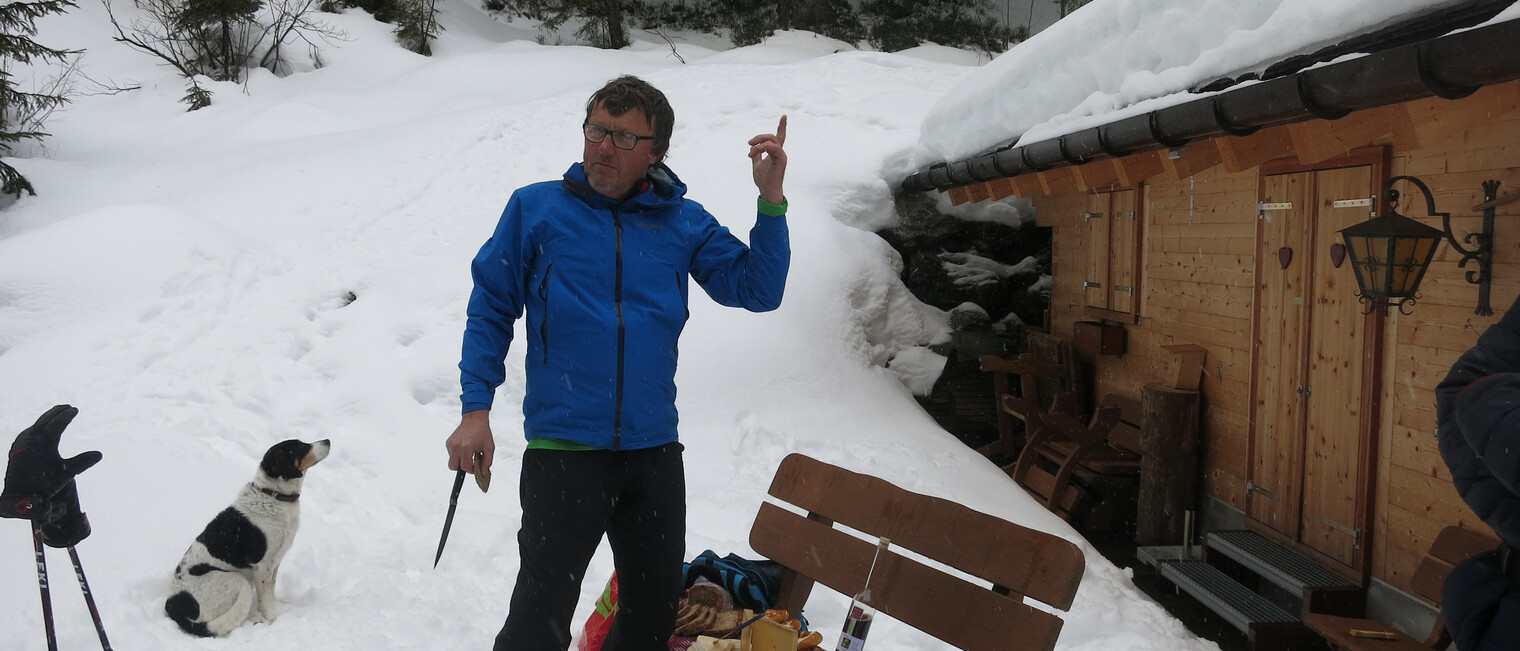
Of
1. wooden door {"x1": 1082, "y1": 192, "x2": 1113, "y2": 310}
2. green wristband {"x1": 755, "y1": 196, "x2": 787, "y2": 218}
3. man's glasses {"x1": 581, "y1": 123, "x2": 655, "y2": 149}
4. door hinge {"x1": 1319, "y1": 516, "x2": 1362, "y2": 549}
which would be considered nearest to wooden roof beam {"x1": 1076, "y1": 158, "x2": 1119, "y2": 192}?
wooden door {"x1": 1082, "y1": 192, "x2": 1113, "y2": 310}

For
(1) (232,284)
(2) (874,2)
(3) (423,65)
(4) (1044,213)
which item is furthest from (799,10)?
(1) (232,284)

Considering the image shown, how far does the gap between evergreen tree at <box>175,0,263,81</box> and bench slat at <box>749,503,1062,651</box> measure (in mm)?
13790

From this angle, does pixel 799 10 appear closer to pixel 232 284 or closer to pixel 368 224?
pixel 368 224

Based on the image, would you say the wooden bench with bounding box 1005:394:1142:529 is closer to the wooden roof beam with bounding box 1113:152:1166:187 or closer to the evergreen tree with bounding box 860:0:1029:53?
the wooden roof beam with bounding box 1113:152:1166:187

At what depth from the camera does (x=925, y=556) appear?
268 centimetres

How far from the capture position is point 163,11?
14.8 meters

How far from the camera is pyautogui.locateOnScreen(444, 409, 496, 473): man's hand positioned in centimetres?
208

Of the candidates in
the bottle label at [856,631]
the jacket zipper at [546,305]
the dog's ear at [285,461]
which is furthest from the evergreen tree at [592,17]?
the bottle label at [856,631]

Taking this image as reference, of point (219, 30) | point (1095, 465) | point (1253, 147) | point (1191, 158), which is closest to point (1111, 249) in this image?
point (1095, 465)

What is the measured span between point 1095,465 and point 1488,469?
5321 mm

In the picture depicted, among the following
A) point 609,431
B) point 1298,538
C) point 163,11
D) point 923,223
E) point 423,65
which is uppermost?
point 163,11

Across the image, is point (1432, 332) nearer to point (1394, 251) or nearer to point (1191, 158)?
point (1394, 251)

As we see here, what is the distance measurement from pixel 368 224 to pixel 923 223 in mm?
4747

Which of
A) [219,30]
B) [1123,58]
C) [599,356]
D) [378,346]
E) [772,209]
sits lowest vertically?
[378,346]
